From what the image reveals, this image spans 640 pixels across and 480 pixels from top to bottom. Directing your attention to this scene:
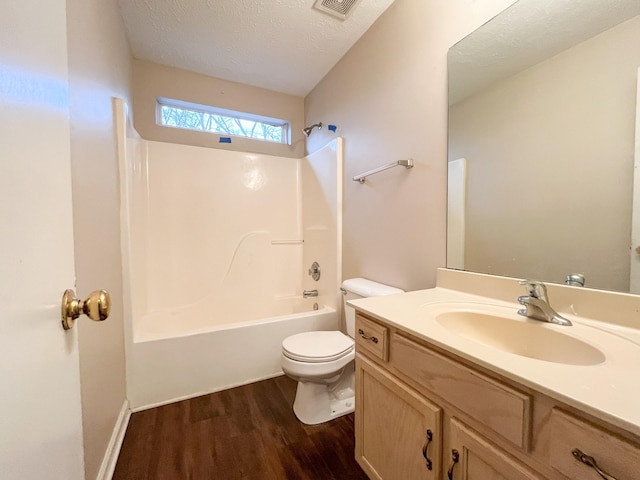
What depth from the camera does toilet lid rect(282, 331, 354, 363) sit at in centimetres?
144

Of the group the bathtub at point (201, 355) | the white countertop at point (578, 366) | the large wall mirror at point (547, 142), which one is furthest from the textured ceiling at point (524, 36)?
the bathtub at point (201, 355)

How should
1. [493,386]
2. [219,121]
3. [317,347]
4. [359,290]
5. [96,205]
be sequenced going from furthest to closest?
[219,121] < [359,290] < [317,347] < [96,205] < [493,386]

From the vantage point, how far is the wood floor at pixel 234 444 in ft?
3.96

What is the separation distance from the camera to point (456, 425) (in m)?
0.72

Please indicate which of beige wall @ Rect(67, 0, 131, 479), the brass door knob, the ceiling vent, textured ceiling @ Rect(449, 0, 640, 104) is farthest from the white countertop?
the ceiling vent

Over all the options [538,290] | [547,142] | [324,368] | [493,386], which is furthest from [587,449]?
[324,368]

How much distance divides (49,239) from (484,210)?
143cm

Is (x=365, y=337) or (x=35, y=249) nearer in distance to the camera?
(x=35, y=249)

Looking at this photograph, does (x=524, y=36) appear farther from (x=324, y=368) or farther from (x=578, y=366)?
(x=324, y=368)

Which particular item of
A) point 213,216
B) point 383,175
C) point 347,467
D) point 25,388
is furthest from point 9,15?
point 213,216

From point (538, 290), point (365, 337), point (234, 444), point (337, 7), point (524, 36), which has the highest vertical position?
point (337, 7)

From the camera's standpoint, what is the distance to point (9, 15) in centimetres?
36

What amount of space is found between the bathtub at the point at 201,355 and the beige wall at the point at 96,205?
0.38ft

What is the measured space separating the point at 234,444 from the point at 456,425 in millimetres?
1175
